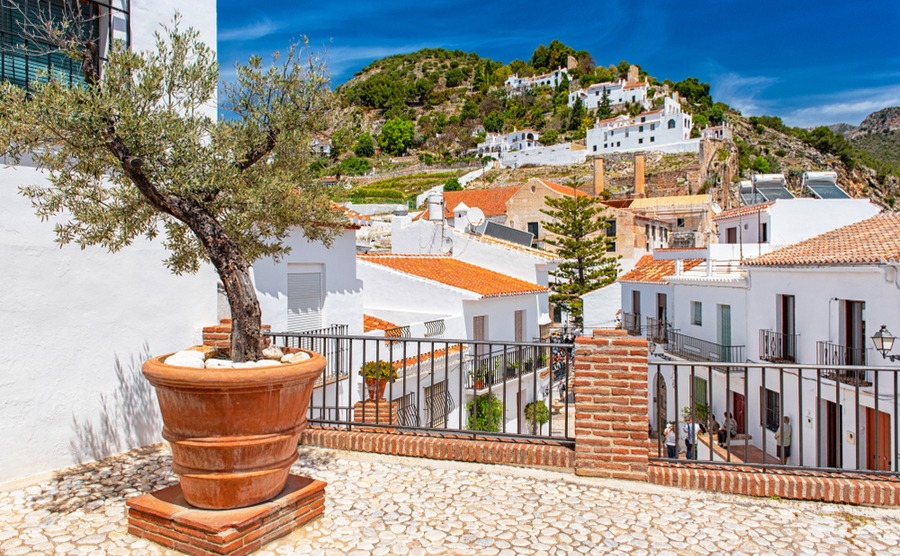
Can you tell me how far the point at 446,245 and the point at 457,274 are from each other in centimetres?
424

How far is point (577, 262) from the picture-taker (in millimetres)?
35188

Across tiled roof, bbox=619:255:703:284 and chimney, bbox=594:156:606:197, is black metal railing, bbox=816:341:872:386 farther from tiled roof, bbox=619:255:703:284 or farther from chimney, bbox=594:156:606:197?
chimney, bbox=594:156:606:197

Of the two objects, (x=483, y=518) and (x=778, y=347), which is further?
→ (x=778, y=347)

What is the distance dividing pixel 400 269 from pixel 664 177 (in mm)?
59212

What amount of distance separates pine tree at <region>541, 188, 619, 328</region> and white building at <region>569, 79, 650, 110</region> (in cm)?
7292

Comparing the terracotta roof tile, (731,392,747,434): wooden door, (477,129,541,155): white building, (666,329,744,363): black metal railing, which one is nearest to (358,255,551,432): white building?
(666,329,744,363): black metal railing

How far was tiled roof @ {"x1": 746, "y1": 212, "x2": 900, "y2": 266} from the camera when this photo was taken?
12.6 meters

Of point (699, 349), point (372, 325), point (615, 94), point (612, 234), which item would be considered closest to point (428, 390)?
point (372, 325)

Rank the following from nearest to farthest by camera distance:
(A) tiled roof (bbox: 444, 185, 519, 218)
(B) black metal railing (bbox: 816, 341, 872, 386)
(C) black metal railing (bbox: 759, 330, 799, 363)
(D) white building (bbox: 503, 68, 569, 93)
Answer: (B) black metal railing (bbox: 816, 341, 872, 386)
(C) black metal railing (bbox: 759, 330, 799, 363)
(A) tiled roof (bbox: 444, 185, 519, 218)
(D) white building (bbox: 503, 68, 569, 93)

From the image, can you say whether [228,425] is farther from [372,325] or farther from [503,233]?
[503,233]

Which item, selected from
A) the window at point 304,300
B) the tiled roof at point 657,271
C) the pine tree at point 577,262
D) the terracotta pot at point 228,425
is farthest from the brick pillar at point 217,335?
the pine tree at point 577,262

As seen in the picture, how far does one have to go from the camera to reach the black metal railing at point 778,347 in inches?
609

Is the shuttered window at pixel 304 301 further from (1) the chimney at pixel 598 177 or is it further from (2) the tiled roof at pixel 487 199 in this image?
(1) the chimney at pixel 598 177

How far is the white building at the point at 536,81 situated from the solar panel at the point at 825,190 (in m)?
106
